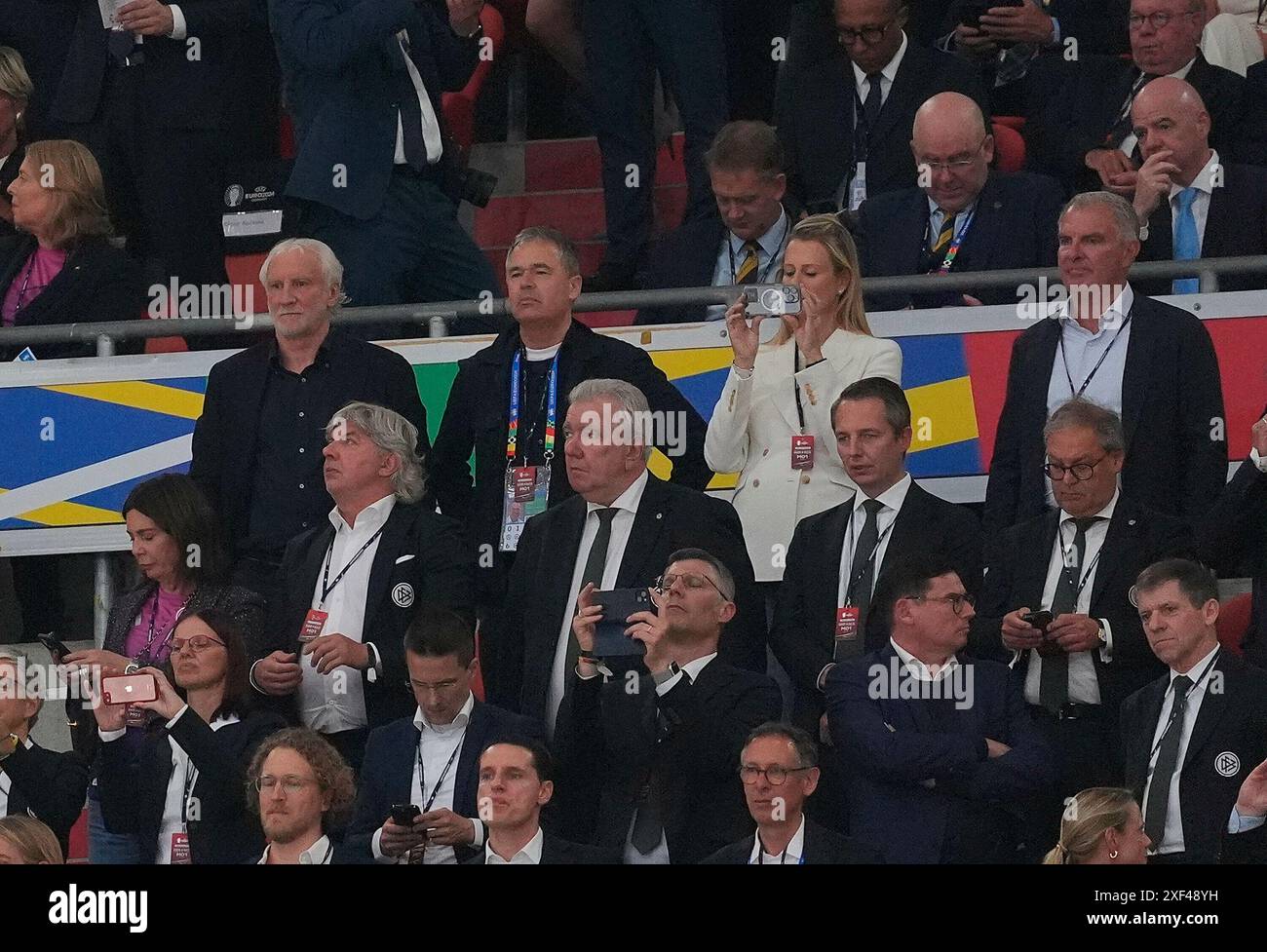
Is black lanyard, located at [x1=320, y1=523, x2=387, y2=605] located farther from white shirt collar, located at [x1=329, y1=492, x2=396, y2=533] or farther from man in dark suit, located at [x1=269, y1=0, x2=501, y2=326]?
man in dark suit, located at [x1=269, y1=0, x2=501, y2=326]

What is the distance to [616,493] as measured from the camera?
8.65 m

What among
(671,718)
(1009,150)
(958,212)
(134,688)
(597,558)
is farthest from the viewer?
(1009,150)

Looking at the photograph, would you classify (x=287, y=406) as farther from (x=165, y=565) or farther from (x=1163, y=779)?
(x=1163, y=779)

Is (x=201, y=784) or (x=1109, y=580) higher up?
(x=1109, y=580)

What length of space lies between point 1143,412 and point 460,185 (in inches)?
107

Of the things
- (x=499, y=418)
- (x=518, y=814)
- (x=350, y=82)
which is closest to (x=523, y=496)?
(x=499, y=418)

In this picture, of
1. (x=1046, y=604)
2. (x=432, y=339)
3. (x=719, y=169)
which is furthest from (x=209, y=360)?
(x=1046, y=604)

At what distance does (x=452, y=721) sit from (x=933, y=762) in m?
1.39

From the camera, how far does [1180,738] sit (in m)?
8.05

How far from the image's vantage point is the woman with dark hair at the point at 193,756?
28.0ft

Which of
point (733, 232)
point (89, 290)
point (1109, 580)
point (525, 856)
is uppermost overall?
point (733, 232)

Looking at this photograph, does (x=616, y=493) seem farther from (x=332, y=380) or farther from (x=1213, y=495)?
(x=1213, y=495)

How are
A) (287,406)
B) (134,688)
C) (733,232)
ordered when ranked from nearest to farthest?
(134,688), (287,406), (733,232)

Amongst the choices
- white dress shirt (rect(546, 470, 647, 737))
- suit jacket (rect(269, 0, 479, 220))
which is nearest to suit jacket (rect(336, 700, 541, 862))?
white dress shirt (rect(546, 470, 647, 737))
